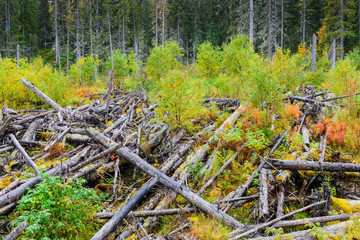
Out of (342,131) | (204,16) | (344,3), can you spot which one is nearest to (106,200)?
(342,131)

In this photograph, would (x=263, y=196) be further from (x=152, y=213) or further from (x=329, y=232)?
(x=152, y=213)

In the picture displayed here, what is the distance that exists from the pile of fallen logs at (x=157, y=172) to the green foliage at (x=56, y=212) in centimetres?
29

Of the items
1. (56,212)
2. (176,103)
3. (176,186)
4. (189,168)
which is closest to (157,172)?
(176,186)

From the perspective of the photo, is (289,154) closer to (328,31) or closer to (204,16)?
(328,31)

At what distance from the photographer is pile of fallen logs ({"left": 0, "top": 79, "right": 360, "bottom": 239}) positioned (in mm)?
3686

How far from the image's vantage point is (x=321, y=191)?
388cm

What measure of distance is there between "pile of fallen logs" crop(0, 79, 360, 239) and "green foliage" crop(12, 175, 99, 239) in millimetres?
292

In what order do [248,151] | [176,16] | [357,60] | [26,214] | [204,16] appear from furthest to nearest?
1. [204,16]
2. [176,16]
3. [357,60]
4. [248,151]
5. [26,214]

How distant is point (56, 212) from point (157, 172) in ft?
6.50

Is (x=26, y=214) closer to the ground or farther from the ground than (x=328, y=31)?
closer to the ground

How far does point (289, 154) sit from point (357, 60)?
67.5ft

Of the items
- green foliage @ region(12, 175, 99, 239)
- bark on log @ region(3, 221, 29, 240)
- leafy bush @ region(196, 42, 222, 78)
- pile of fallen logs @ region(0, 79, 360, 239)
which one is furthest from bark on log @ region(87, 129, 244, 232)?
leafy bush @ region(196, 42, 222, 78)

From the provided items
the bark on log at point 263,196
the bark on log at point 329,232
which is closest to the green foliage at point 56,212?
the bark on log at point 329,232

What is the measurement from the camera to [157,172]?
464 centimetres
